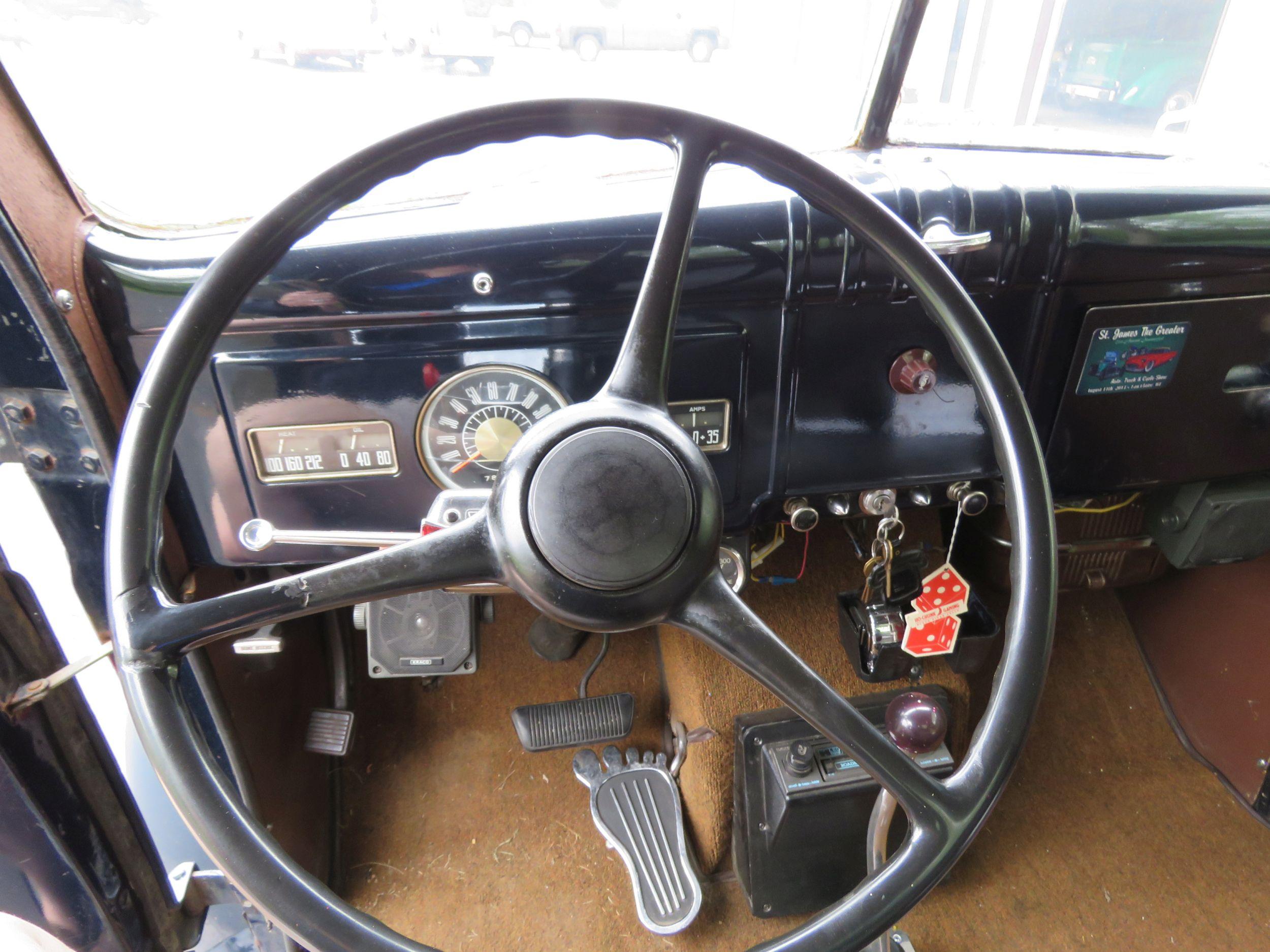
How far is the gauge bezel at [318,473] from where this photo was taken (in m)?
0.99

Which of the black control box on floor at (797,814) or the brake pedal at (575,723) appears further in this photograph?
the brake pedal at (575,723)

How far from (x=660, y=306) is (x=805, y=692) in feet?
1.12

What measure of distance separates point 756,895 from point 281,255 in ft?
4.14

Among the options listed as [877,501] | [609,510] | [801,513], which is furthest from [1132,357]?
[609,510]

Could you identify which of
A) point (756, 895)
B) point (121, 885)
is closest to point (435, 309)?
point (121, 885)

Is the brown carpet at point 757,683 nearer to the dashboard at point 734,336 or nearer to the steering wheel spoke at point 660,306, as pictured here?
the dashboard at point 734,336

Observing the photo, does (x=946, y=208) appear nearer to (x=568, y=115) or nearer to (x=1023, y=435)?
(x=1023, y=435)

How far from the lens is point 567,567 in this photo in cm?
60

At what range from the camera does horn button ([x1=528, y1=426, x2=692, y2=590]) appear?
60 cm

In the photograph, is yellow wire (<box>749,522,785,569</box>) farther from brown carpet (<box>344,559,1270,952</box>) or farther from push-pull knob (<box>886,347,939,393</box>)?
push-pull knob (<box>886,347,939,393</box>)

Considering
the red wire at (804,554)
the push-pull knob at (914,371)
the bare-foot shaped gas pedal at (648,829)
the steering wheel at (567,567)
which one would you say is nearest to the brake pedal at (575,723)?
the bare-foot shaped gas pedal at (648,829)

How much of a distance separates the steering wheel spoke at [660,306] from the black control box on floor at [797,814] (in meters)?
0.83

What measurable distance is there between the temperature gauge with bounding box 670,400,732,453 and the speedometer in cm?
15

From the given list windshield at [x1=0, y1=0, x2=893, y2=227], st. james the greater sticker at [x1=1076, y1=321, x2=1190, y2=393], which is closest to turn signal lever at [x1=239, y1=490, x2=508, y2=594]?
windshield at [x1=0, y1=0, x2=893, y2=227]
